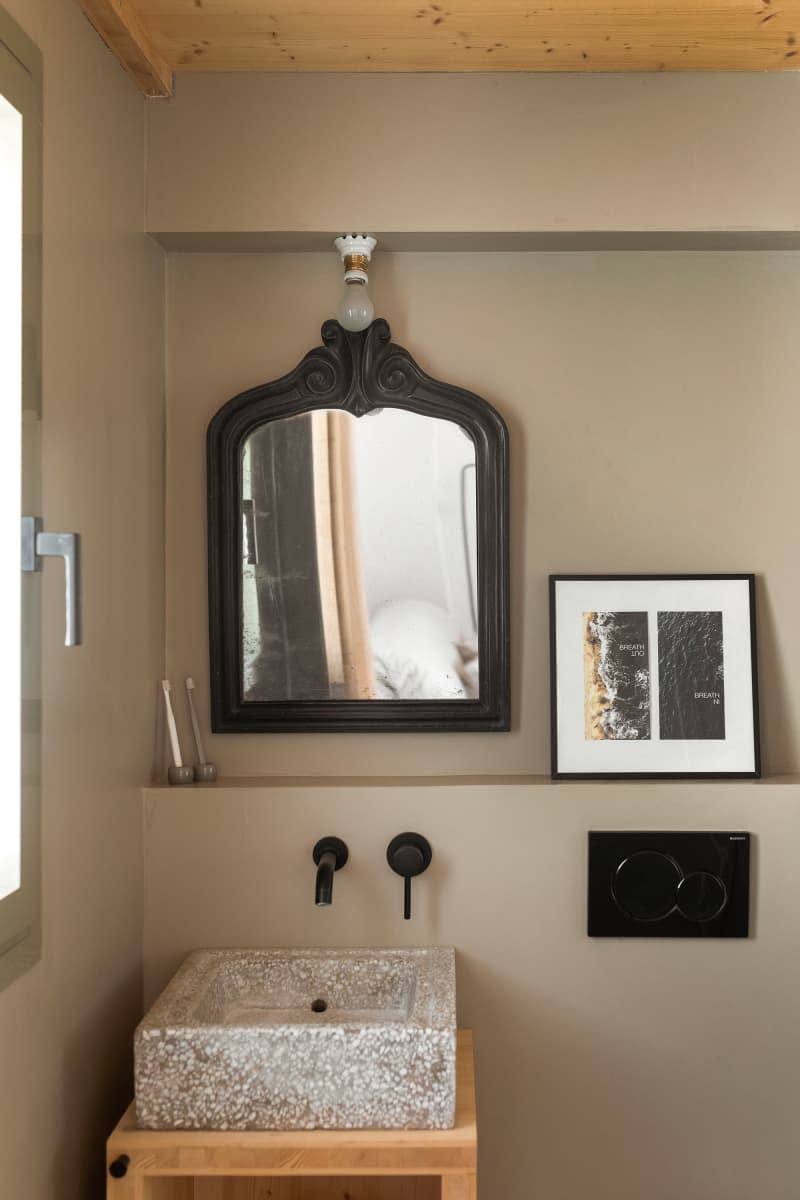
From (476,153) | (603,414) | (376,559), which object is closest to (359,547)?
(376,559)

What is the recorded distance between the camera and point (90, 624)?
180cm

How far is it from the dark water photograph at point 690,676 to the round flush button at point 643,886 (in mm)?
258

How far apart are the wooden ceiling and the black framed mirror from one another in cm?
53

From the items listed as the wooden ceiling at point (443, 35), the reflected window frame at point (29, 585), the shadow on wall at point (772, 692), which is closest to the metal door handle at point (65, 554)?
the reflected window frame at point (29, 585)

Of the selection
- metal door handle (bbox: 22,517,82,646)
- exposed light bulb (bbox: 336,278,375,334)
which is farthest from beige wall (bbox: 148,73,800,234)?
metal door handle (bbox: 22,517,82,646)

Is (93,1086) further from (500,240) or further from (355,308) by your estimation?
(500,240)

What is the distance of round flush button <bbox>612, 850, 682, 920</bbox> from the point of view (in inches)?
82.4

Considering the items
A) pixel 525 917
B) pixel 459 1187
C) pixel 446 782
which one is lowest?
pixel 459 1187

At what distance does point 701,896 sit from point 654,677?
1.47 ft

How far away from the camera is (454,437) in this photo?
2217 millimetres

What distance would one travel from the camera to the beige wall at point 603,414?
2234mm

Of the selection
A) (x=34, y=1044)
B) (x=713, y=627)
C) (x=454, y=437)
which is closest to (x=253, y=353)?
(x=454, y=437)

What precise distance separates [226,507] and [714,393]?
1.07m

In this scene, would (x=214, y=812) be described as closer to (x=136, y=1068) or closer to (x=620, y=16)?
(x=136, y=1068)
